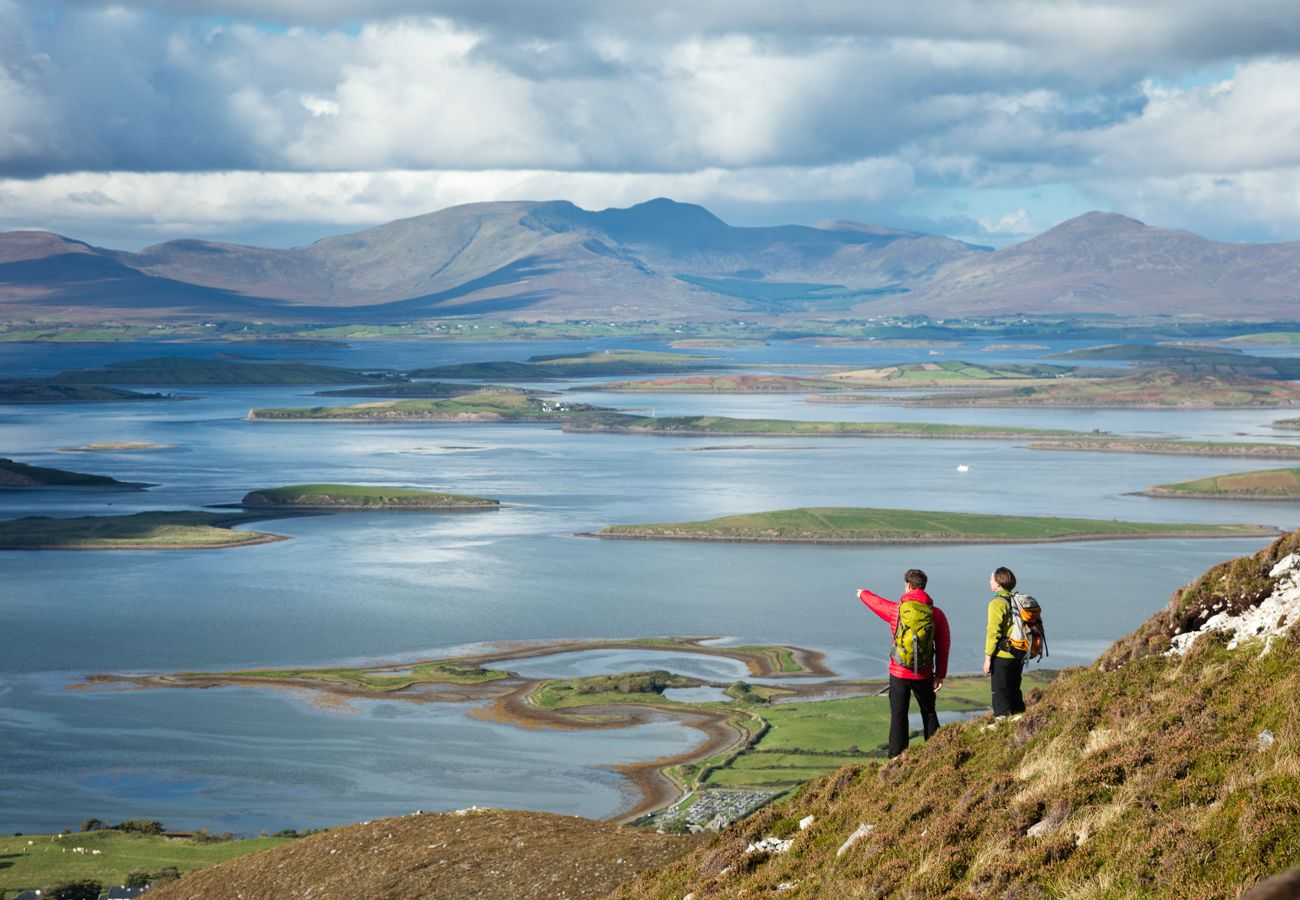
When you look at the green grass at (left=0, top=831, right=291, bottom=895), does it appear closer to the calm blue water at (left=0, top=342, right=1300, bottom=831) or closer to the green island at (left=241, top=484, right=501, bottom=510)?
the calm blue water at (left=0, top=342, right=1300, bottom=831)

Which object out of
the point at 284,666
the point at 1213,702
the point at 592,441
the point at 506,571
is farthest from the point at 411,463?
the point at 1213,702

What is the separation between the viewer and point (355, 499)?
121938 mm

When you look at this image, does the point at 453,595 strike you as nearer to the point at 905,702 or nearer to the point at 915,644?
the point at 905,702

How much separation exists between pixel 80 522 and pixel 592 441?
250ft

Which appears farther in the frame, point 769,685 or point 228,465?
point 228,465

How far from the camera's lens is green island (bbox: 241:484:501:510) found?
11862 cm

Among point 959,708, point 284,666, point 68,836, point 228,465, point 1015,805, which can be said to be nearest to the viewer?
point 1015,805

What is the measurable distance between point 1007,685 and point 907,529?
88.1 m

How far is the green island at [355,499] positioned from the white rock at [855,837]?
102265 mm

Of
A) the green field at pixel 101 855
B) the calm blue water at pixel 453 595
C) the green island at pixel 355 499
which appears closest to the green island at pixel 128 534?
the calm blue water at pixel 453 595

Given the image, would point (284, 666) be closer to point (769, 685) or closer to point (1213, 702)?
point (769, 685)

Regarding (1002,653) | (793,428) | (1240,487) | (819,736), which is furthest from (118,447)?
(1002,653)

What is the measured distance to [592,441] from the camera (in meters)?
176

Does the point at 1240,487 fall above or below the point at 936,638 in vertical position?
below
